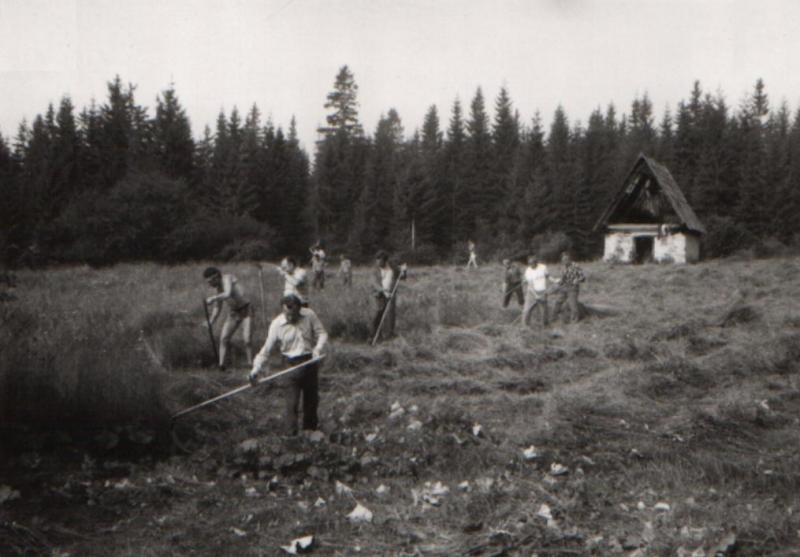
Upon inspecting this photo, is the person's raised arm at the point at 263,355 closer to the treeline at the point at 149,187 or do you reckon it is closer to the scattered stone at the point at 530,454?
the scattered stone at the point at 530,454

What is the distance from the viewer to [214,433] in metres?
6.95

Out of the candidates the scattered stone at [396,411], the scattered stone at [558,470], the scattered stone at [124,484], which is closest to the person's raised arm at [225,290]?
the scattered stone at [396,411]

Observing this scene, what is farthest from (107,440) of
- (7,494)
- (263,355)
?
(263,355)

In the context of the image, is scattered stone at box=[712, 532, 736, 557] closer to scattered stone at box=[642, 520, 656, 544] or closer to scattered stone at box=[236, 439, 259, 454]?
scattered stone at box=[642, 520, 656, 544]

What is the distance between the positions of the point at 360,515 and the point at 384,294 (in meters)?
6.75

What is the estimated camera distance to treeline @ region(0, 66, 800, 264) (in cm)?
3853

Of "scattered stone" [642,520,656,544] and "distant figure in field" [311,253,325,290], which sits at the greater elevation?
"distant figure in field" [311,253,325,290]

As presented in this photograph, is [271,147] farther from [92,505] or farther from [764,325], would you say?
[92,505]

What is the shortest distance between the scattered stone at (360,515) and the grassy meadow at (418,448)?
81mm

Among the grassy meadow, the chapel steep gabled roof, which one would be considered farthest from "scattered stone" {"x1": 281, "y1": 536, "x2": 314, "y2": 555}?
the chapel steep gabled roof

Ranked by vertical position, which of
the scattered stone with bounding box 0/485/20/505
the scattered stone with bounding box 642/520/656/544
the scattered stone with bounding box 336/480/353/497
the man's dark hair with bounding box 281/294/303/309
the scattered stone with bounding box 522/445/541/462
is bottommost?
the scattered stone with bounding box 336/480/353/497

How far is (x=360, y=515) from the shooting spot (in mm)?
4797

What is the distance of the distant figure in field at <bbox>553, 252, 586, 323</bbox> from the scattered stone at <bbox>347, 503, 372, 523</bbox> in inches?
356

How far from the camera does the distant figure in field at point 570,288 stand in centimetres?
1323
